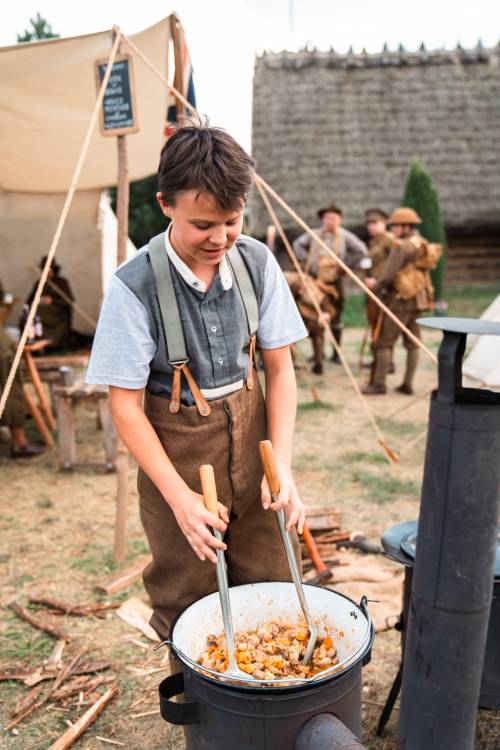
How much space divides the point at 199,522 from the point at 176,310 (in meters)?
0.53

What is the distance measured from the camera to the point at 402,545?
2.02 metres

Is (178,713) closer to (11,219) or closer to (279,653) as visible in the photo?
(279,653)

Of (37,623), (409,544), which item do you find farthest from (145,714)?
(409,544)

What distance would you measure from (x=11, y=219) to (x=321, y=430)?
5855mm

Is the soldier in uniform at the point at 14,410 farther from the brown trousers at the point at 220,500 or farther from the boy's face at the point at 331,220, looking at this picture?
the boy's face at the point at 331,220

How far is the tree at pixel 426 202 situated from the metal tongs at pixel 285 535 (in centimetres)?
1309

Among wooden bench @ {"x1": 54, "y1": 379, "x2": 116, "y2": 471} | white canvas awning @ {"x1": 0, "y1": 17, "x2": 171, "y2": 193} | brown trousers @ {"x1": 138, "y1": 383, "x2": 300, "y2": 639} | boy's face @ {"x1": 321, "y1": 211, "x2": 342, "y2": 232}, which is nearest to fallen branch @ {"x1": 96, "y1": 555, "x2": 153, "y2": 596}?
brown trousers @ {"x1": 138, "y1": 383, "x2": 300, "y2": 639}

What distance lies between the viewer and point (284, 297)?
1.88 m

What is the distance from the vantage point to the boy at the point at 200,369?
152 cm

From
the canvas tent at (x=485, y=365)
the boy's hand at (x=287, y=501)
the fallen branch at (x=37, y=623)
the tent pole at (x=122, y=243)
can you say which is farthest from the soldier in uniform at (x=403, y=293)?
the boy's hand at (x=287, y=501)

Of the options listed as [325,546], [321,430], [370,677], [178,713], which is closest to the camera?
[178,713]

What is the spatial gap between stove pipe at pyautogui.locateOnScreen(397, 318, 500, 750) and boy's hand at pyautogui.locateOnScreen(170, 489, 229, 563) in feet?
1.49

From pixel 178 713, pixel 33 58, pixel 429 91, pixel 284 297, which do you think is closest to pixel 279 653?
pixel 178 713

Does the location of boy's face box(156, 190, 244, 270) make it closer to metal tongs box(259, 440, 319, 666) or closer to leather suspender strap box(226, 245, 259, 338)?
leather suspender strap box(226, 245, 259, 338)
